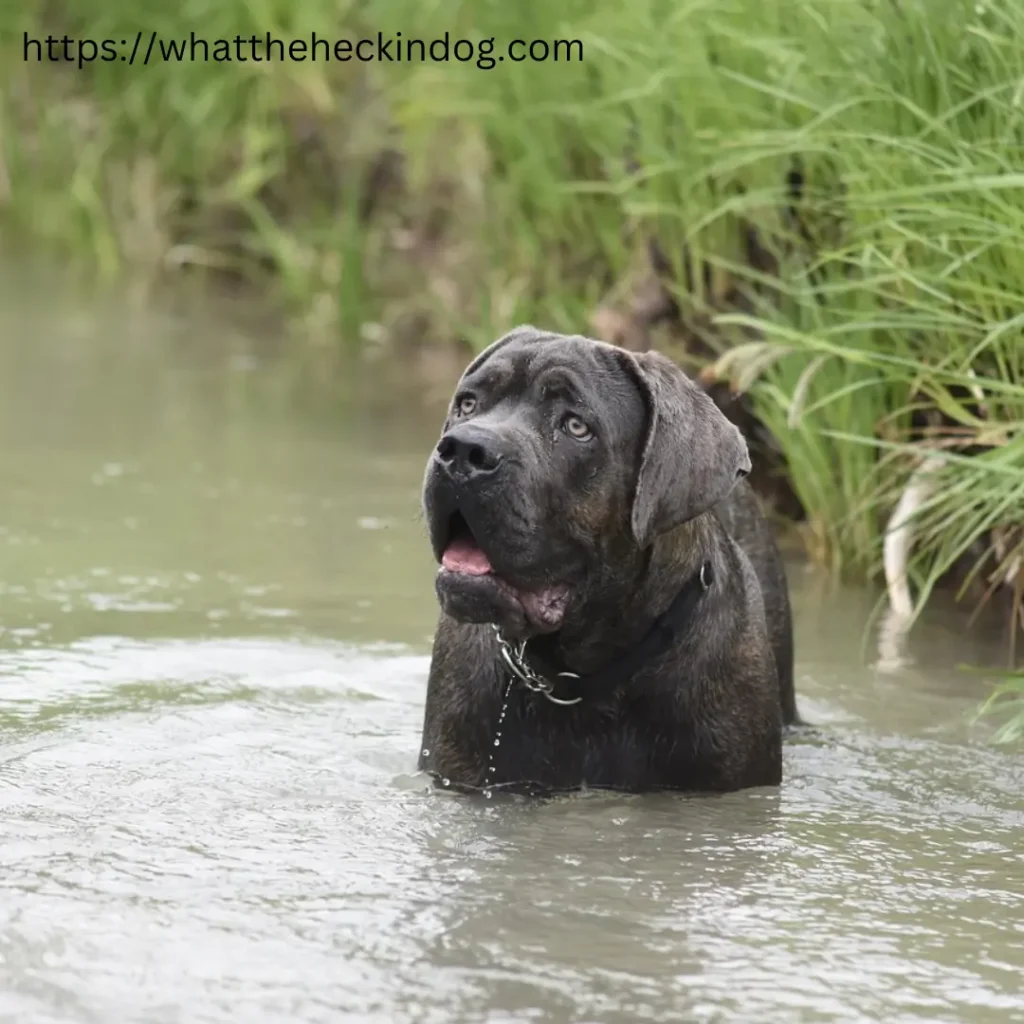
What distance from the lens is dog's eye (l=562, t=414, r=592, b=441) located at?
4.43 meters

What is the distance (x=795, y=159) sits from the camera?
6664 millimetres

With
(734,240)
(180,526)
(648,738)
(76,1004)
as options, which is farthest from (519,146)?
(76,1004)

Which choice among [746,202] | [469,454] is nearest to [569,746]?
[469,454]

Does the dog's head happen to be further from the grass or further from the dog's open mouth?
the grass

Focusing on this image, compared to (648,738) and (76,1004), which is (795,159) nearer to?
(648,738)

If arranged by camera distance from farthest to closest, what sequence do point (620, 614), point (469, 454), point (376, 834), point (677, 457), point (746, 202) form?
1. point (746, 202)
2. point (620, 614)
3. point (677, 457)
4. point (376, 834)
5. point (469, 454)

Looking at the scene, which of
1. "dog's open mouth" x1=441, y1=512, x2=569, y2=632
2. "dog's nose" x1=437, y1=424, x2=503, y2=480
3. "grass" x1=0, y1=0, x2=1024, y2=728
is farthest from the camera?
"grass" x1=0, y1=0, x2=1024, y2=728

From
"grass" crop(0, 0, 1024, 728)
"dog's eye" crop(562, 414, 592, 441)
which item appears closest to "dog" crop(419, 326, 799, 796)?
"dog's eye" crop(562, 414, 592, 441)

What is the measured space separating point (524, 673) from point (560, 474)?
45 centimetres

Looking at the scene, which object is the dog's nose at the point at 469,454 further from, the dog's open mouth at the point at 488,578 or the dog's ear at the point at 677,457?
the dog's ear at the point at 677,457

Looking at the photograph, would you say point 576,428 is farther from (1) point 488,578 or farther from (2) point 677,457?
(1) point 488,578

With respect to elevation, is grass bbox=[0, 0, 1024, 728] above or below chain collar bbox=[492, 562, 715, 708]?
above

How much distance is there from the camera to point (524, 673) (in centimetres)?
452

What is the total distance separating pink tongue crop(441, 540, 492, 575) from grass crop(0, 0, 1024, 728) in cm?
133
